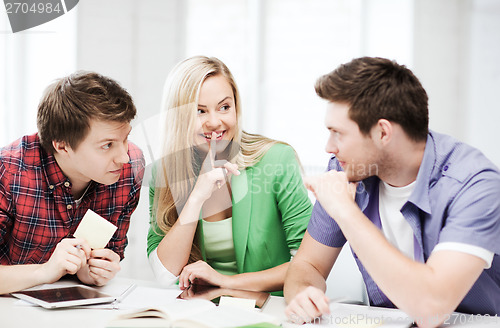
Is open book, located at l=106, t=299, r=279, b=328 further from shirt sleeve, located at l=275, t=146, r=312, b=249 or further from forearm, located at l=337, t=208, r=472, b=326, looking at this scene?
shirt sleeve, located at l=275, t=146, r=312, b=249

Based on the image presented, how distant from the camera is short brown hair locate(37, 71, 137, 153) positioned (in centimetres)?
153

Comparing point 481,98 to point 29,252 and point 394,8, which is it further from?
point 29,252

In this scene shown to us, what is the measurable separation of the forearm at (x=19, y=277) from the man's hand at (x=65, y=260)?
0.04 feet

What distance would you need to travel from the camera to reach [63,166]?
5.25 ft

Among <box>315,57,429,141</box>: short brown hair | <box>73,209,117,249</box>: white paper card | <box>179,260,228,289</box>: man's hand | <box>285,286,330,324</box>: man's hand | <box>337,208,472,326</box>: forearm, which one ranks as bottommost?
<box>179,260,228,289</box>: man's hand

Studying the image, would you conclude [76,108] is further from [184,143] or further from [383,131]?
[383,131]

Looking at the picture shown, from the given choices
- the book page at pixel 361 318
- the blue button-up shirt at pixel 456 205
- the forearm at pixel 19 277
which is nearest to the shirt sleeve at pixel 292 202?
the blue button-up shirt at pixel 456 205

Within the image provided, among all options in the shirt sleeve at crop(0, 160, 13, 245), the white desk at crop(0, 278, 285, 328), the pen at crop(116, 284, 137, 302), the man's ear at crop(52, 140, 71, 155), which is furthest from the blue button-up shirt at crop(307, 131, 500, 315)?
the shirt sleeve at crop(0, 160, 13, 245)

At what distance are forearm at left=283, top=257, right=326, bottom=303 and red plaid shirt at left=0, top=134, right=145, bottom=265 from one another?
2.02 feet

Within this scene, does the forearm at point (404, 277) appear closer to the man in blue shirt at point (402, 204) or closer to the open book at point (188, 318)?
the man in blue shirt at point (402, 204)

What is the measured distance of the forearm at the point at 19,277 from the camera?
1.36 m
